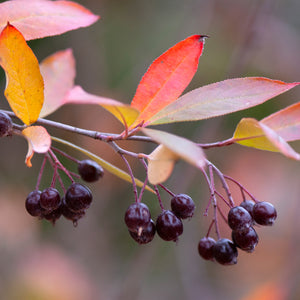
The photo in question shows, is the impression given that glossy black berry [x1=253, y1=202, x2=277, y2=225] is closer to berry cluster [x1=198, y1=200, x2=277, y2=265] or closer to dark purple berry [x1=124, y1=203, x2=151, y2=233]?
berry cluster [x1=198, y1=200, x2=277, y2=265]

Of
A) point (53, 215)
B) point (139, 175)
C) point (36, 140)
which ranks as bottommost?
point (139, 175)

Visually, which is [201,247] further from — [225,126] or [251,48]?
[225,126]

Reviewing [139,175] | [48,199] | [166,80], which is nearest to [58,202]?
[48,199]

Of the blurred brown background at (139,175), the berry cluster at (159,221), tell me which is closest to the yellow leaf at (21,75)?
the berry cluster at (159,221)

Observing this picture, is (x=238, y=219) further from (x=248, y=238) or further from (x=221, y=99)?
(x=221, y=99)

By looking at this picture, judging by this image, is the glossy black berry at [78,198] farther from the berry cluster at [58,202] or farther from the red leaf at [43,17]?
the red leaf at [43,17]

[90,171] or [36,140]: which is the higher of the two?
[36,140]
